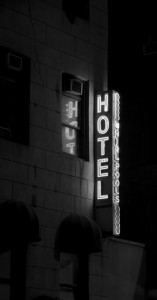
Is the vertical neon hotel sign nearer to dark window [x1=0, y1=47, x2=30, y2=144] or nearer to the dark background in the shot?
dark window [x1=0, y1=47, x2=30, y2=144]

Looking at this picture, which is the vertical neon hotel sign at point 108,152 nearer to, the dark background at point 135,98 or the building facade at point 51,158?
the building facade at point 51,158

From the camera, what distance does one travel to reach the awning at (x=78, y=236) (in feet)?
58.7

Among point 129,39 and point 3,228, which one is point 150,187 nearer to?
point 129,39

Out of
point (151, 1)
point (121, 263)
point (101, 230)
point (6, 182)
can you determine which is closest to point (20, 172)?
point (6, 182)

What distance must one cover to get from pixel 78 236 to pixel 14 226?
2073mm

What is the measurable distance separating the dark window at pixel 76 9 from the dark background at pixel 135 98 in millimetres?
4622

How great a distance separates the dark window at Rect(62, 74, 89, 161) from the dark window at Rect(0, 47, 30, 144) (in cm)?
150

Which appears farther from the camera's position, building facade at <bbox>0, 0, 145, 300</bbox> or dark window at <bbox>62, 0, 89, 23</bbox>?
dark window at <bbox>62, 0, 89, 23</bbox>

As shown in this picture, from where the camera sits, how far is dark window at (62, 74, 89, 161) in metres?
19.5

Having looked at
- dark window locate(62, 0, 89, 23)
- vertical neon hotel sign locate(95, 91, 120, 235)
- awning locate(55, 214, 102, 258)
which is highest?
dark window locate(62, 0, 89, 23)

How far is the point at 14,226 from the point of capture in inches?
645

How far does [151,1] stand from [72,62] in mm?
6961

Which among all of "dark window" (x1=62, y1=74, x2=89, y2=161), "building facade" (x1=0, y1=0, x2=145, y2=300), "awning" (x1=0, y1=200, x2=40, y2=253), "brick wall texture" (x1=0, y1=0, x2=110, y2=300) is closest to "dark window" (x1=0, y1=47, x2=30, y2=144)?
"building facade" (x1=0, y1=0, x2=145, y2=300)

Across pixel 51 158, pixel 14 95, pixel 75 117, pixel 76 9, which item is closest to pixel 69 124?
pixel 75 117
